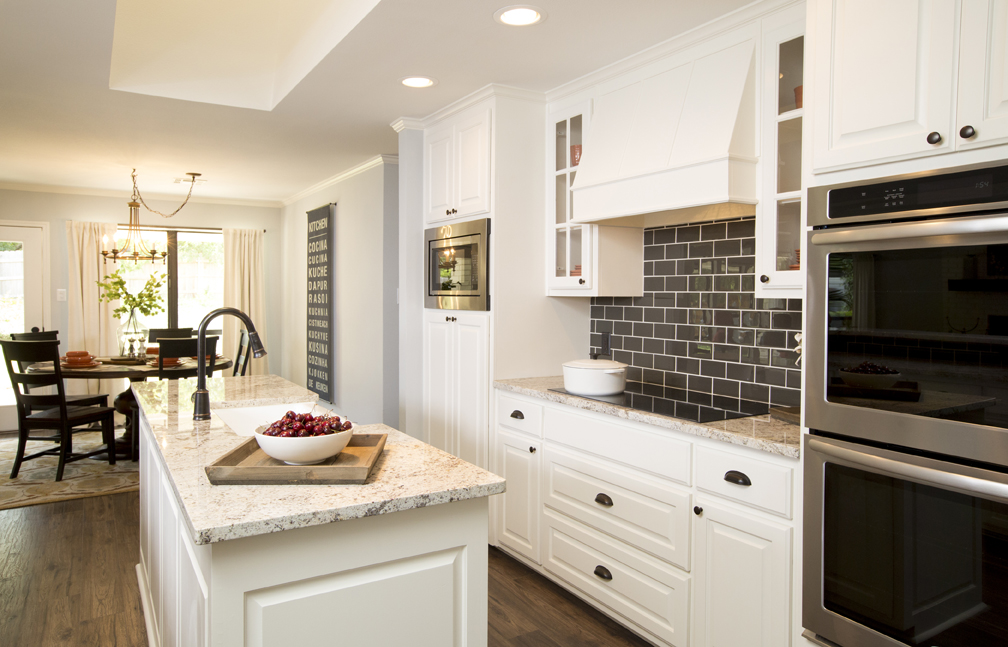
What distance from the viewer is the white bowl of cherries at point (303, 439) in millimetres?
1444

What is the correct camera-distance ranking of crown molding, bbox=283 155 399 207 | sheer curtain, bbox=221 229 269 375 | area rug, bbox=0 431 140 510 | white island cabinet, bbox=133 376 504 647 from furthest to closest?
1. sheer curtain, bbox=221 229 269 375
2. crown molding, bbox=283 155 399 207
3. area rug, bbox=0 431 140 510
4. white island cabinet, bbox=133 376 504 647

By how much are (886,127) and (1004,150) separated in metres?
0.25

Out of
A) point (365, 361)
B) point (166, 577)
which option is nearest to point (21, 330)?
point (365, 361)

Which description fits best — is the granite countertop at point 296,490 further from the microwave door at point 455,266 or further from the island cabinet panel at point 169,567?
the microwave door at point 455,266

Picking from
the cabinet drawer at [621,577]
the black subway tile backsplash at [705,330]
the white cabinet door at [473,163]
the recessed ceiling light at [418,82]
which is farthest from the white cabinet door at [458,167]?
the cabinet drawer at [621,577]

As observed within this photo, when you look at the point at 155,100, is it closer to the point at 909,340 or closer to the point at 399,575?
the point at 399,575

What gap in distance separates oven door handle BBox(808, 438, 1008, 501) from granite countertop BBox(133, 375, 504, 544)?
2.86 ft

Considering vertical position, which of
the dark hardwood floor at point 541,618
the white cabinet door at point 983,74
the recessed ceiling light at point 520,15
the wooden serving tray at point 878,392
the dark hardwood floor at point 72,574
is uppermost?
the recessed ceiling light at point 520,15

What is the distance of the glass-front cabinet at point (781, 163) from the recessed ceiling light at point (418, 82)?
1571 mm

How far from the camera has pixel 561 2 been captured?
2.27m

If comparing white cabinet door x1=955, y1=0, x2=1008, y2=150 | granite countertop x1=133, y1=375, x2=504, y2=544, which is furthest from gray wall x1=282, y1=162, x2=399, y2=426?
white cabinet door x1=955, y1=0, x2=1008, y2=150

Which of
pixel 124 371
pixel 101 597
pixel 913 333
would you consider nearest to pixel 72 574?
pixel 101 597

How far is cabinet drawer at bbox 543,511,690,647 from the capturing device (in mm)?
2229

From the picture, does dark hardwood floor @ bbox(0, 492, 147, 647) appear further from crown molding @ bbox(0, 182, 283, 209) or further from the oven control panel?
crown molding @ bbox(0, 182, 283, 209)
